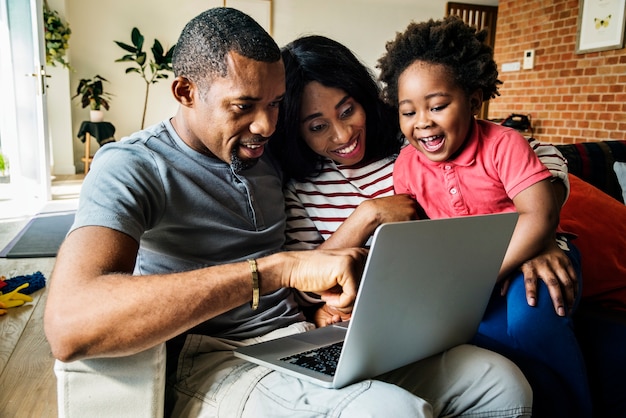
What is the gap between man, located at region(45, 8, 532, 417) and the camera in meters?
0.84

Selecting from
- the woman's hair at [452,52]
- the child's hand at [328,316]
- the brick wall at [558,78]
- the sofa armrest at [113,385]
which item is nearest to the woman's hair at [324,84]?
the woman's hair at [452,52]

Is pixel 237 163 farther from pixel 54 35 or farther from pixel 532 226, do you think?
pixel 54 35

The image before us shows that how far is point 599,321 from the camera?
4.35 ft

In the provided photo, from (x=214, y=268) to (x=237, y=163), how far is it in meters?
0.36

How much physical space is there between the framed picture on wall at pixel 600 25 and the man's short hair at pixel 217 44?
4603mm

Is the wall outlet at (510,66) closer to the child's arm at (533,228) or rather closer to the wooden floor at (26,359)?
the wooden floor at (26,359)

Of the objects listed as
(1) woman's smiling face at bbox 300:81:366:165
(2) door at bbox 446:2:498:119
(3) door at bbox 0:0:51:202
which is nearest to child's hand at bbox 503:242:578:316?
(1) woman's smiling face at bbox 300:81:366:165

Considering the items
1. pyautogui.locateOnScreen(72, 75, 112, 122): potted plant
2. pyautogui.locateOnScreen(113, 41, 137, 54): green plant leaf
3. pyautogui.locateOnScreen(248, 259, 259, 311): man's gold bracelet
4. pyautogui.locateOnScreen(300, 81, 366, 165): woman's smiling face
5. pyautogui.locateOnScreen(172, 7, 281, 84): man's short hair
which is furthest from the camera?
pyautogui.locateOnScreen(113, 41, 137, 54): green plant leaf

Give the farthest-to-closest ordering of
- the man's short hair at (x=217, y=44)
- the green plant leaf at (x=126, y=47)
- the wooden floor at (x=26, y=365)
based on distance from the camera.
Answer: the green plant leaf at (x=126, y=47) → the wooden floor at (x=26, y=365) → the man's short hair at (x=217, y=44)

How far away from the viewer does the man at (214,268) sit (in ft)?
2.77

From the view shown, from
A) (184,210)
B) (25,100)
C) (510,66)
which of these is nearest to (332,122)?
(184,210)

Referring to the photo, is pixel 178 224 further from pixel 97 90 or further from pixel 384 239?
pixel 97 90

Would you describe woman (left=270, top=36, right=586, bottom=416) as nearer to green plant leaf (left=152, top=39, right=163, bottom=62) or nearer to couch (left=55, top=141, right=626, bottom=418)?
couch (left=55, top=141, right=626, bottom=418)

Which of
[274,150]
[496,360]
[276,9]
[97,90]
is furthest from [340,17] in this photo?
[496,360]
